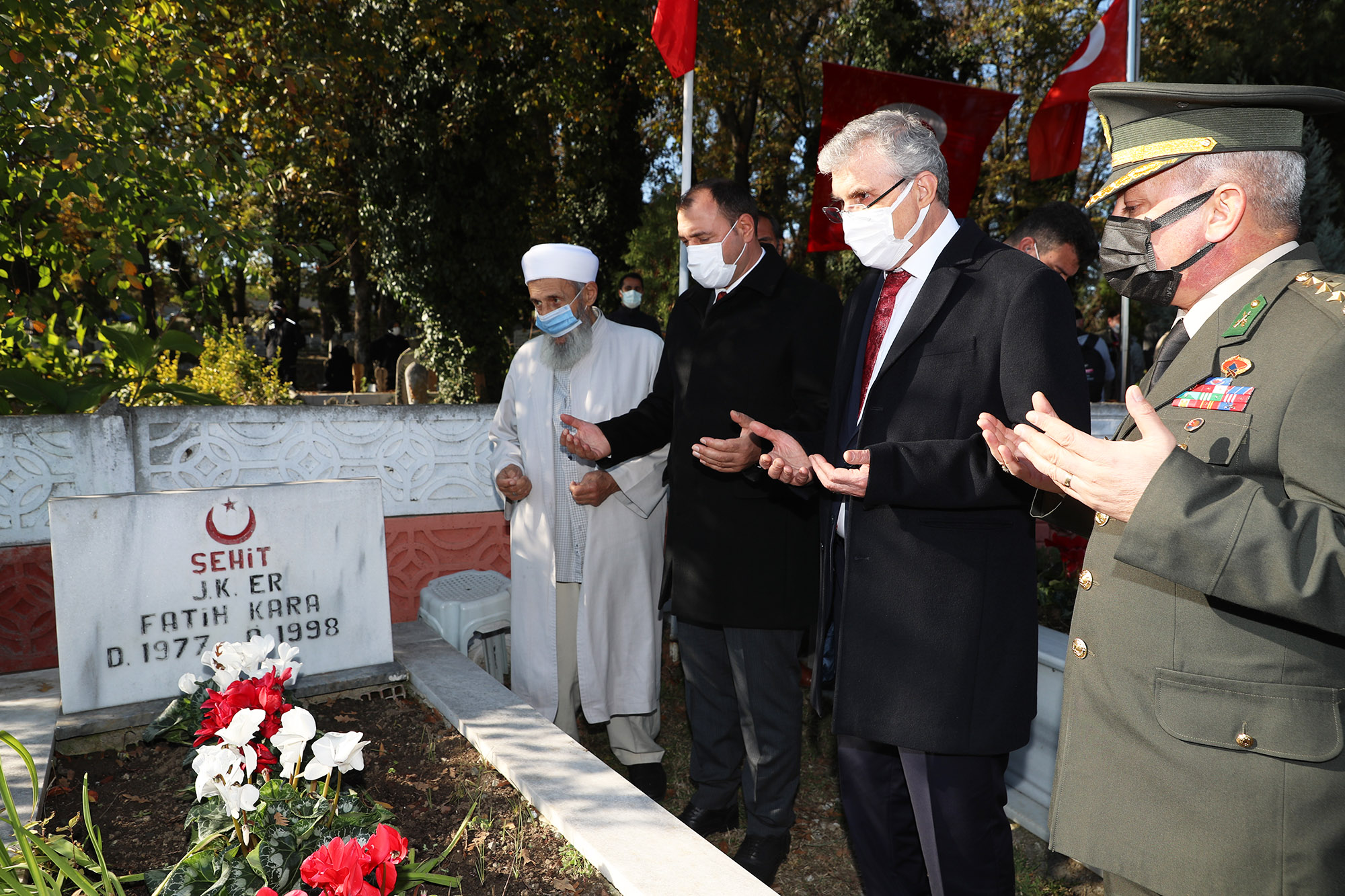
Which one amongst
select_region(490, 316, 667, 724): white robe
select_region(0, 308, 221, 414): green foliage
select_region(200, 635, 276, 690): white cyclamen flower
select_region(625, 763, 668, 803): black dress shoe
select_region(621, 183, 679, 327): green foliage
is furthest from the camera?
select_region(621, 183, 679, 327): green foliage

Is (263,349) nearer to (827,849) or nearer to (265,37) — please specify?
(265,37)

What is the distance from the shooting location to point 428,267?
13.0 meters

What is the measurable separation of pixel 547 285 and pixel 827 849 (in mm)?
2493

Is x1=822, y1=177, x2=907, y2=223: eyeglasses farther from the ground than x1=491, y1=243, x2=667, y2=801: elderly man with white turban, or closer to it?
farther from the ground

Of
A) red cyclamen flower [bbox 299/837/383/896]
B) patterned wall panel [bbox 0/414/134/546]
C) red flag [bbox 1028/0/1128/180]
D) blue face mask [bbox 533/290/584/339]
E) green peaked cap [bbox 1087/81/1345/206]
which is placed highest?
red flag [bbox 1028/0/1128/180]

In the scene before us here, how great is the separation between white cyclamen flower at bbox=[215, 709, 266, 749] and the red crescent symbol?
152 centimetres

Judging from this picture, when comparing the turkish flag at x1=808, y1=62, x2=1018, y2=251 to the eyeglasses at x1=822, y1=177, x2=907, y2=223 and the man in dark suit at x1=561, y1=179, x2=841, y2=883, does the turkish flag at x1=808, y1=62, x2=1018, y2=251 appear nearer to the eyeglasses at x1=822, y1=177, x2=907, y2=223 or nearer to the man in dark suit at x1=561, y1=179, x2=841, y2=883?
the man in dark suit at x1=561, y1=179, x2=841, y2=883

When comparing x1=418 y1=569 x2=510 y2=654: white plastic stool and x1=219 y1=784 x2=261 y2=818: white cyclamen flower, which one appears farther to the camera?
x1=418 y1=569 x2=510 y2=654: white plastic stool

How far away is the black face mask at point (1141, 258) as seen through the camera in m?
1.56

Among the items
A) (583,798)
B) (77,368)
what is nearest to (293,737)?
(583,798)

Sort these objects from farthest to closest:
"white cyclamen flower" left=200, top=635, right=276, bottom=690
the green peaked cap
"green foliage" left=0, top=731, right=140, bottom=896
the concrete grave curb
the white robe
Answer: the white robe, "white cyclamen flower" left=200, top=635, right=276, bottom=690, the concrete grave curb, "green foliage" left=0, top=731, right=140, bottom=896, the green peaked cap

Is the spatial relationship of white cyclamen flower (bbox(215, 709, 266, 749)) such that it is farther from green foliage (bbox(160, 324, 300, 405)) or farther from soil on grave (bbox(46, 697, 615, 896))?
green foliage (bbox(160, 324, 300, 405))

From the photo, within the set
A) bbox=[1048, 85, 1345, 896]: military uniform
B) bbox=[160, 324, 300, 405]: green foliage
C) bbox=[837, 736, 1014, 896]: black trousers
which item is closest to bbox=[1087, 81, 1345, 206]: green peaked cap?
bbox=[1048, 85, 1345, 896]: military uniform

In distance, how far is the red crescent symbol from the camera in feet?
10.8
